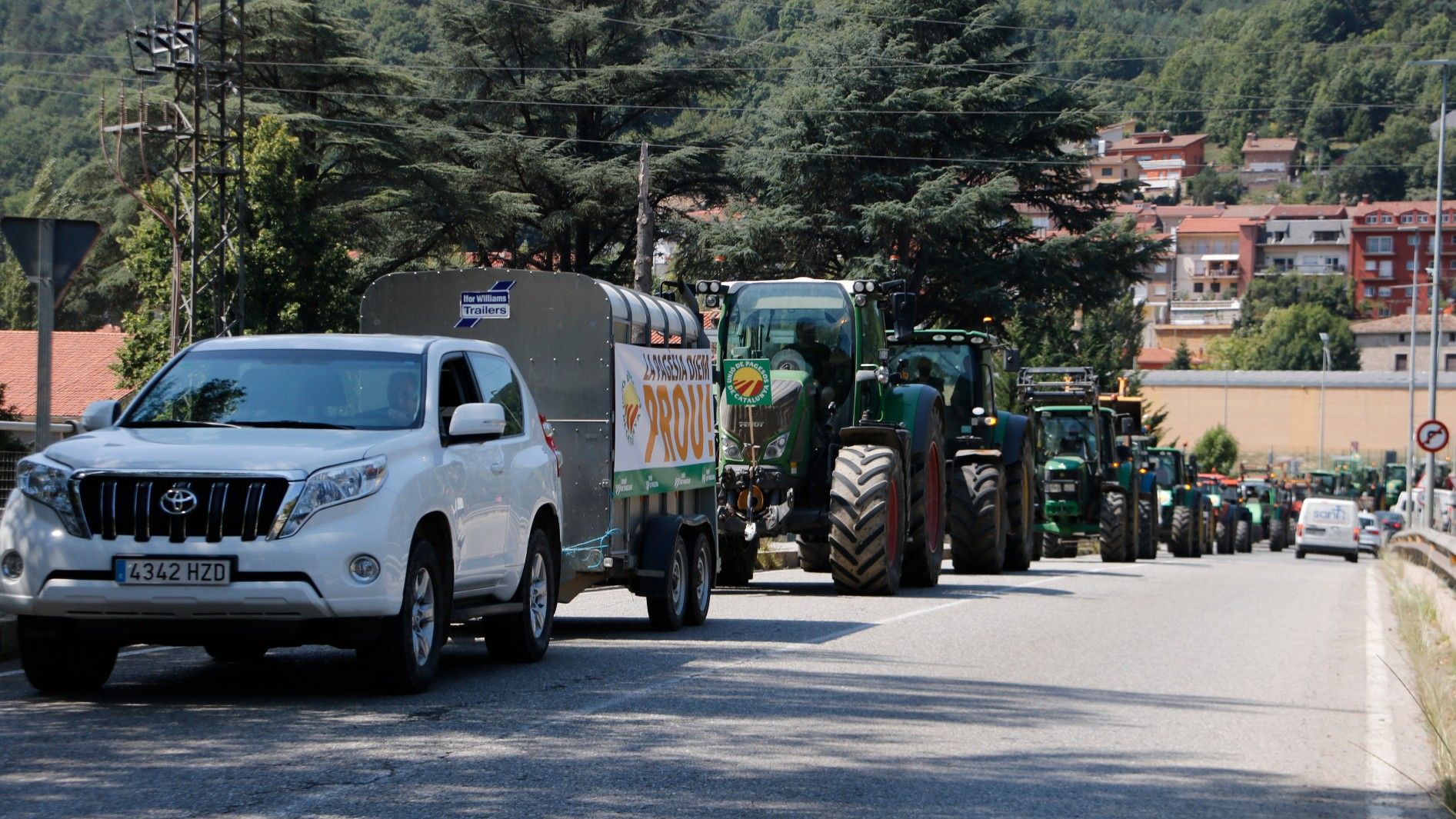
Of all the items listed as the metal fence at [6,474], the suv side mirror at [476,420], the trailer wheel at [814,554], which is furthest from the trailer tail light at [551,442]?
the trailer wheel at [814,554]

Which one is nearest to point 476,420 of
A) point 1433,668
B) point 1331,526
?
point 1433,668

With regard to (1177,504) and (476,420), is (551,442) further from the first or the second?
(1177,504)

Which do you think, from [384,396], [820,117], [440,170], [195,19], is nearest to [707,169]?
[820,117]

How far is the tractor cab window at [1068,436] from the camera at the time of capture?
33688 millimetres

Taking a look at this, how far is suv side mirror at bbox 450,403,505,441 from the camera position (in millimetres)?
9484

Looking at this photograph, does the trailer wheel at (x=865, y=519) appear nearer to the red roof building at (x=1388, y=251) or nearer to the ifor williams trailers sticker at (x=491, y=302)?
the ifor williams trailers sticker at (x=491, y=302)

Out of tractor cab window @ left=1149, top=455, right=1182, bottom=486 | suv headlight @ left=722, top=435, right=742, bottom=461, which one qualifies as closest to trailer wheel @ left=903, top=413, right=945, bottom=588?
suv headlight @ left=722, top=435, right=742, bottom=461

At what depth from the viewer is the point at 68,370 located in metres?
58.3

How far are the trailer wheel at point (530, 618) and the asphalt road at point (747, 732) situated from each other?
19cm

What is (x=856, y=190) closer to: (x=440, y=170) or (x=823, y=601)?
(x=440, y=170)

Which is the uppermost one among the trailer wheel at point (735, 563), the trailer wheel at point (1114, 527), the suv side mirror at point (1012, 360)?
the suv side mirror at point (1012, 360)

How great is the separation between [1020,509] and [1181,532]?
60.0 ft

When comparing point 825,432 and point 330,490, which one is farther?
point 825,432

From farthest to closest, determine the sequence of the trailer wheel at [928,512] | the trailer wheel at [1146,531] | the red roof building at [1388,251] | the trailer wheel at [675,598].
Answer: the red roof building at [1388,251] < the trailer wheel at [1146,531] < the trailer wheel at [928,512] < the trailer wheel at [675,598]
